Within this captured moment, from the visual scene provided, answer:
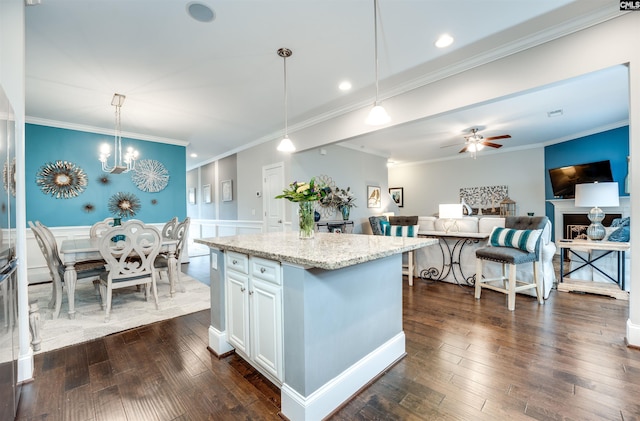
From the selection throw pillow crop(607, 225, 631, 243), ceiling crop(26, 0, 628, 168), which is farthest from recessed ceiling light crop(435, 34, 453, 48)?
throw pillow crop(607, 225, 631, 243)

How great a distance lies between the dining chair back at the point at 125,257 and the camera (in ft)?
9.10

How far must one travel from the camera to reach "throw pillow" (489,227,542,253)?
10.0ft

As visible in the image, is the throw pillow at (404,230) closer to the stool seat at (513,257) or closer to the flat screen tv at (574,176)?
the stool seat at (513,257)

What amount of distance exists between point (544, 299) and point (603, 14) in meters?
2.88

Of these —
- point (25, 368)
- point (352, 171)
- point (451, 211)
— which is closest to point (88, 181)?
point (25, 368)

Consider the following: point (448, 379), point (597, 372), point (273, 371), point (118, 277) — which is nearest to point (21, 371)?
point (118, 277)

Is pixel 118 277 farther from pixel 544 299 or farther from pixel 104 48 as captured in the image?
pixel 544 299

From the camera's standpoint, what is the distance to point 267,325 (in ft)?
5.56

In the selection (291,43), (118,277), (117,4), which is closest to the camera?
(117,4)

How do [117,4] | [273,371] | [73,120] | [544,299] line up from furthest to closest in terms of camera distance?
1. [73,120]
2. [544,299]
3. [117,4]
4. [273,371]

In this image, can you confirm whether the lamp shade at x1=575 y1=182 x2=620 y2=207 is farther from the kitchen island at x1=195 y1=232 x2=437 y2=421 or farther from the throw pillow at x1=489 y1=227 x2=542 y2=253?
the kitchen island at x1=195 y1=232 x2=437 y2=421

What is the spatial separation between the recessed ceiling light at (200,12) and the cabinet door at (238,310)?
1.98 meters

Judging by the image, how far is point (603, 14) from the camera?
6.86ft

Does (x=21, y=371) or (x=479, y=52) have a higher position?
(x=479, y=52)
